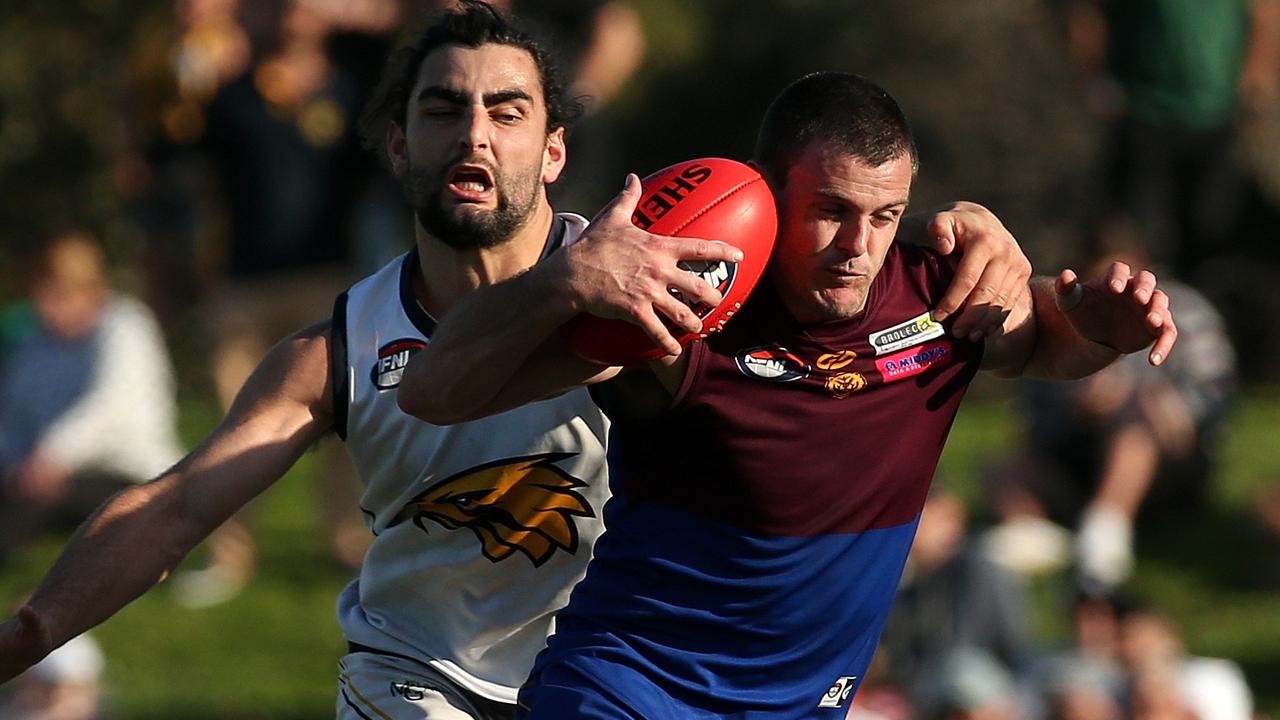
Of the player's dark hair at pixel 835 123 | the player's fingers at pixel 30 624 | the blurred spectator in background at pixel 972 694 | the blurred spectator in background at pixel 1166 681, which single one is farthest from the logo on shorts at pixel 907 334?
the blurred spectator in background at pixel 1166 681

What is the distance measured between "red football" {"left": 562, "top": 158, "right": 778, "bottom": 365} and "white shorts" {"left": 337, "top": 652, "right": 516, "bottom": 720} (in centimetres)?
127

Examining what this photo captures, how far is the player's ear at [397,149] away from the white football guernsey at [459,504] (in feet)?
0.77

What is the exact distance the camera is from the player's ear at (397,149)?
501cm

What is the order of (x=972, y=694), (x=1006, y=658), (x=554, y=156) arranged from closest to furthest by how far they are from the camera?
1. (x=554, y=156)
2. (x=972, y=694)
3. (x=1006, y=658)

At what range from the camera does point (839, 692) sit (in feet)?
14.9

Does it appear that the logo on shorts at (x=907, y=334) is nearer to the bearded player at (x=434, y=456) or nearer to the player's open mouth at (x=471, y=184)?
the bearded player at (x=434, y=456)

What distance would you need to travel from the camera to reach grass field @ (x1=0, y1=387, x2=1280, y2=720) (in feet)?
32.9

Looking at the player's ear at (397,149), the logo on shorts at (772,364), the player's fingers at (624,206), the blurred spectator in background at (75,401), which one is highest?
the player's fingers at (624,206)

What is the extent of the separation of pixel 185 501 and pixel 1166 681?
4969 millimetres

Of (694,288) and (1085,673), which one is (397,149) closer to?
A: (694,288)

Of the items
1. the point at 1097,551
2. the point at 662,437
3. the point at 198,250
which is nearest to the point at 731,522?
the point at 662,437

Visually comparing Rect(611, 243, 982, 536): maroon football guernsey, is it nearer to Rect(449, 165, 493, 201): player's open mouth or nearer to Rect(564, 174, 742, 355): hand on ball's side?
Rect(564, 174, 742, 355): hand on ball's side

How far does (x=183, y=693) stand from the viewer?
398 inches

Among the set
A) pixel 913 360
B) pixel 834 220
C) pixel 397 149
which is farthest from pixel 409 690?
pixel 834 220
